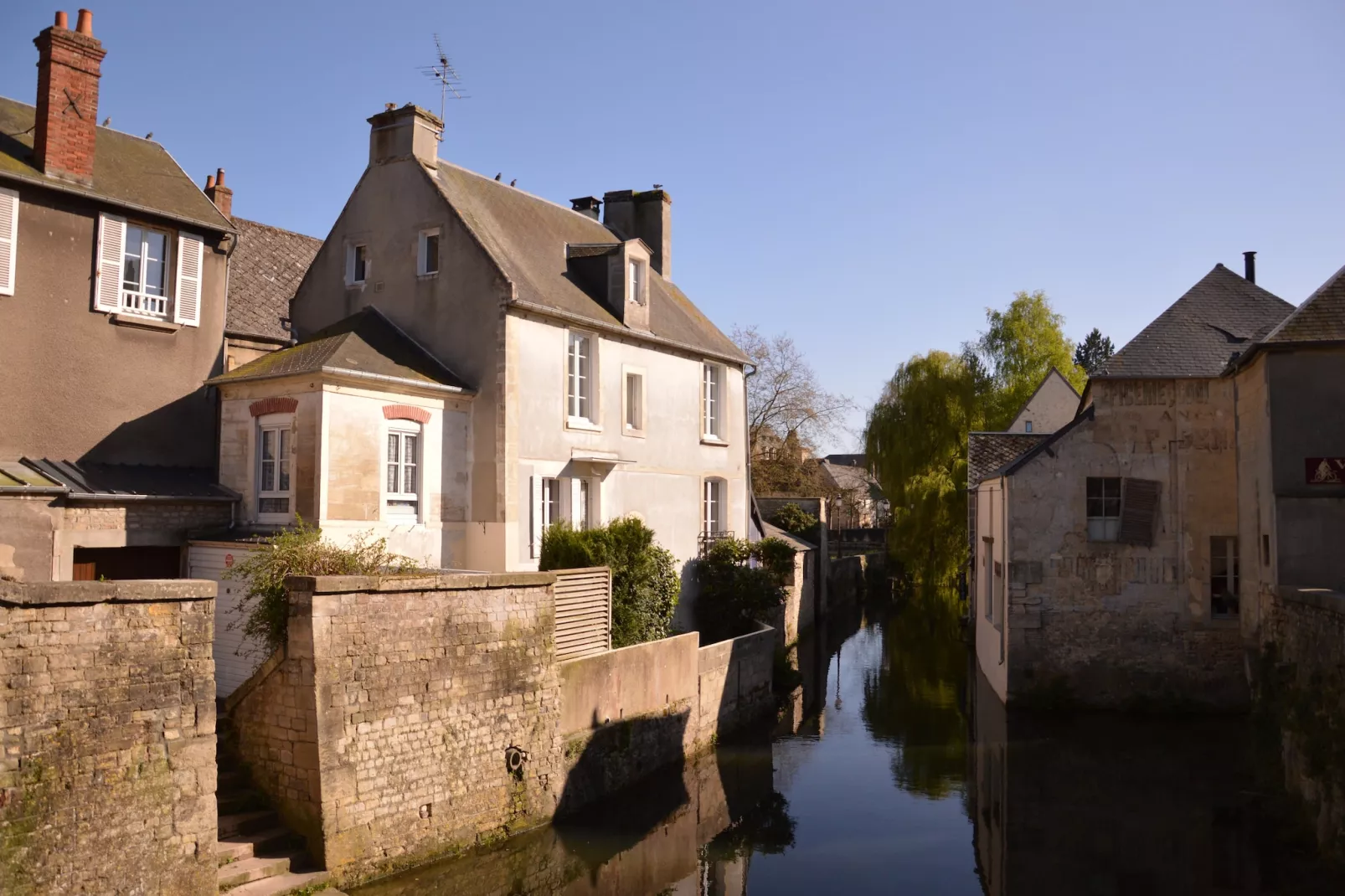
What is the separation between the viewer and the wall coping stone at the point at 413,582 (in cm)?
982

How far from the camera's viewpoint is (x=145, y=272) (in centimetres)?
1461

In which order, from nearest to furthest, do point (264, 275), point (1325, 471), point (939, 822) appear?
point (939, 822) → point (1325, 471) → point (264, 275)

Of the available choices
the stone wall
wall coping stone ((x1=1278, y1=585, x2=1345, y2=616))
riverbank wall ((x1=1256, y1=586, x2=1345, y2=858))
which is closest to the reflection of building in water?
riverbank wall ((x1=1256, y1=586, x2=1345, y2=858))

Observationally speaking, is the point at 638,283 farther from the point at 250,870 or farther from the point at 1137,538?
the point at 250,870

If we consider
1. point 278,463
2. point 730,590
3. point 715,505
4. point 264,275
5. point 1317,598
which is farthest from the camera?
point 715,505

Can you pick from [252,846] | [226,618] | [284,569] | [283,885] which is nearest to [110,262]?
[226,618]

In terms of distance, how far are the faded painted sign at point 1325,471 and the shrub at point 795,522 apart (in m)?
18.9

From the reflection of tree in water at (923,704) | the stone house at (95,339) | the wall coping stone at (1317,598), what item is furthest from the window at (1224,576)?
the stone house at (95,339)

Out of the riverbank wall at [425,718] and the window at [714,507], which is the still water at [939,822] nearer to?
the riverbank wall at [425,718]

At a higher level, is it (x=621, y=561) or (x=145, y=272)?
(x=145, y=272)

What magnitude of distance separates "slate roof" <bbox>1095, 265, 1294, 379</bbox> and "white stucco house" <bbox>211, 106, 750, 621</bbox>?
800 cm

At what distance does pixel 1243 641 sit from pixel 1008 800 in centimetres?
617

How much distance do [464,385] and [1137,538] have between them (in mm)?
11719

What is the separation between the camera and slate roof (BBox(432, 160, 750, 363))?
16.8 m
